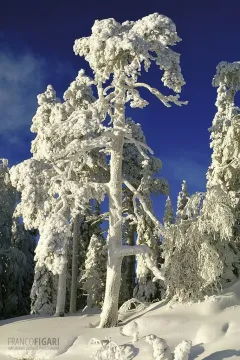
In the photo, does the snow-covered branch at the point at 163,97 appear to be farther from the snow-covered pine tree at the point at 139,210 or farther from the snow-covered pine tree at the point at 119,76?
the snow-covered pine tree at the point at 139,210

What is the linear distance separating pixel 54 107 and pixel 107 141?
884 centimetres

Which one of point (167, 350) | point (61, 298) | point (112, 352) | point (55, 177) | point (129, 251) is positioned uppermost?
point (55, 177)

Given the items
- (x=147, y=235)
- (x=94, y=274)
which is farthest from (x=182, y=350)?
(x=94, y=274)

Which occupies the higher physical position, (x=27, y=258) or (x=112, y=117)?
(x=112, y=117)

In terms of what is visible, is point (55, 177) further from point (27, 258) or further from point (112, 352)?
point (27, 258)

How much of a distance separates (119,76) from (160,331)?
10639 mm

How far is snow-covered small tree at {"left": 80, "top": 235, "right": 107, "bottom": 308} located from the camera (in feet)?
102

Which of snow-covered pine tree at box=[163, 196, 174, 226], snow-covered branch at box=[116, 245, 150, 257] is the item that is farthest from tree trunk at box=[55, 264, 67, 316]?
snow-covered pine tree at box=[163, 196, 174, 226]

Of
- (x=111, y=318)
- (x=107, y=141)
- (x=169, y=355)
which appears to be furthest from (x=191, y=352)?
(x=107, y=141)

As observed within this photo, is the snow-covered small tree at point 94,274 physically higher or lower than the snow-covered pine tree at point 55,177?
lower

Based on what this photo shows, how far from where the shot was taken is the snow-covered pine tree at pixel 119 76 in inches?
688

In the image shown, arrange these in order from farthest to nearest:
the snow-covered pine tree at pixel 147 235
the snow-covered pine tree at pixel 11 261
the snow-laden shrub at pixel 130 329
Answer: the snow-covered pine tree at pixel 11 261, the snow-covered pine tree at pixel 147 235, the snow-laden shrub at pixel 130 329

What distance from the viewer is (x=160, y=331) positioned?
1493 centimetres

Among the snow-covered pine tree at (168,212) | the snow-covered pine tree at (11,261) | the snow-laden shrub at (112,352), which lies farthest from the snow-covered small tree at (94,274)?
the snow-laden shrub at (112,352)
